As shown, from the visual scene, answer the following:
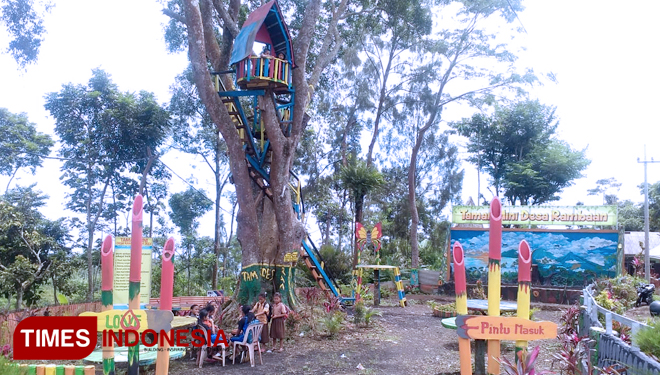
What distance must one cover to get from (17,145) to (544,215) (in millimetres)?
21074

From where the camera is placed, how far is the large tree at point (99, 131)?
1803 centimetres

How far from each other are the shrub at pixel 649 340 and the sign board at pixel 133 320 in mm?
4818

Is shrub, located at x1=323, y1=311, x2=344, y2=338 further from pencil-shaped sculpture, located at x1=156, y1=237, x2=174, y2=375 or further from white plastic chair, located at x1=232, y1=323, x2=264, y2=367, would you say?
pencil-shaped sculpture, located at x1=156, y1=237, x2=174, y2=375

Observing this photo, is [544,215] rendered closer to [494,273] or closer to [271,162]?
[271,162]

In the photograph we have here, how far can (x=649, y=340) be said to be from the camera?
5191 mm

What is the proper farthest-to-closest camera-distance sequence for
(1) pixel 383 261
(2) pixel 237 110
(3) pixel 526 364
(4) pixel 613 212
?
(1) pixel 383 261
(4) pixel 613 212
(2) pixel 237 110
(3) pixel 526 364

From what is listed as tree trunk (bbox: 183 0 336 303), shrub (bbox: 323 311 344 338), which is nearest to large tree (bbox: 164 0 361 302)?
tree trunk (bbox: 183 0 336 303)

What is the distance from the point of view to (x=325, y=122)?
3441 centimetres

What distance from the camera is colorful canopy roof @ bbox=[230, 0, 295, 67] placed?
37.1ft

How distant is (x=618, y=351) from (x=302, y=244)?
9.33 meters

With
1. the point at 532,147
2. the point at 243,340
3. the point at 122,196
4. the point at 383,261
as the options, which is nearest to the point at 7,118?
the point at 122,196

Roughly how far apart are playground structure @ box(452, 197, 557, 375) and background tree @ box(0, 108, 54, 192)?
51.5 feet

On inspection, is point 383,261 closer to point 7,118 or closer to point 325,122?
point 325,122

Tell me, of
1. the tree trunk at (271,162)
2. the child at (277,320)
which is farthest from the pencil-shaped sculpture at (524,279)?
the tree trunk at (271,162)
